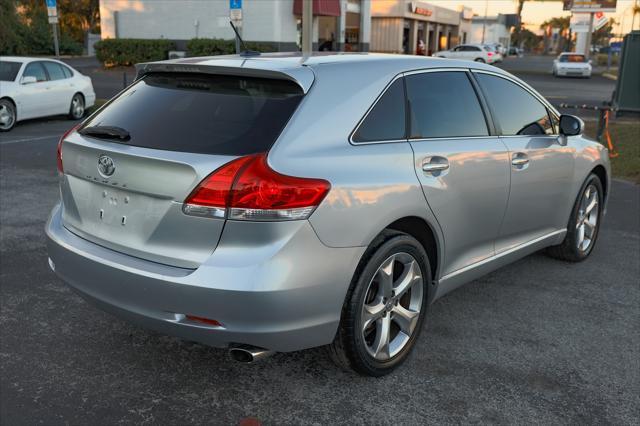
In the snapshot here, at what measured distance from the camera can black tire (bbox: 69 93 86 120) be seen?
14773mm

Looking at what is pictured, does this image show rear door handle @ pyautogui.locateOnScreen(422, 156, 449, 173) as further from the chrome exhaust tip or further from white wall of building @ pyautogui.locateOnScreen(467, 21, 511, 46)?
white wall of building @ pyautogui.locateOnScreen(467, 21, 511, 46)

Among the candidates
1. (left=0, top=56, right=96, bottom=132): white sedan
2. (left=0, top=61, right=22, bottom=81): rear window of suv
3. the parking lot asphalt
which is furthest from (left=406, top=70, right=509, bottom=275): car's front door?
(left=0, top=61, right=22, bottom=81): rear window of suv

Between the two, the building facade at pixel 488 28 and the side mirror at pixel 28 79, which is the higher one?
the building facade at pixel 488 28

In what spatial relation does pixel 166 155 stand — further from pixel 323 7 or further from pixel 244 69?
pixel 323 7

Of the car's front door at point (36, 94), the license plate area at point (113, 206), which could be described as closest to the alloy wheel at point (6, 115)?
the car's front door at point (36, 94)

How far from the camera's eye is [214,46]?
32312 millimetres

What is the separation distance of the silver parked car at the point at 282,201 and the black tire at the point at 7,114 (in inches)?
407

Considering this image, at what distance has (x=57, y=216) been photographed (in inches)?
142

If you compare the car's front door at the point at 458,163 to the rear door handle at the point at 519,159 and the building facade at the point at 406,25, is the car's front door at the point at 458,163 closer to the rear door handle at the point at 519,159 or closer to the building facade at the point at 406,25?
the rear door handle at the point at 519,159

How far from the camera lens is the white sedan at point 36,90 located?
1272 centimetres

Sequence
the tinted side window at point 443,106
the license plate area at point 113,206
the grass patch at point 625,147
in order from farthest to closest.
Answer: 1. the grass patch at point 625,147
2. the tinted side window at point 443,106
3. the license plate area at point 113,206

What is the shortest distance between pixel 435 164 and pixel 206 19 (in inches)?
1308

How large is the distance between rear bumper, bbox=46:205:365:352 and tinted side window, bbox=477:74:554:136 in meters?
1.85

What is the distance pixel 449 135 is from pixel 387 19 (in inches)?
2134
